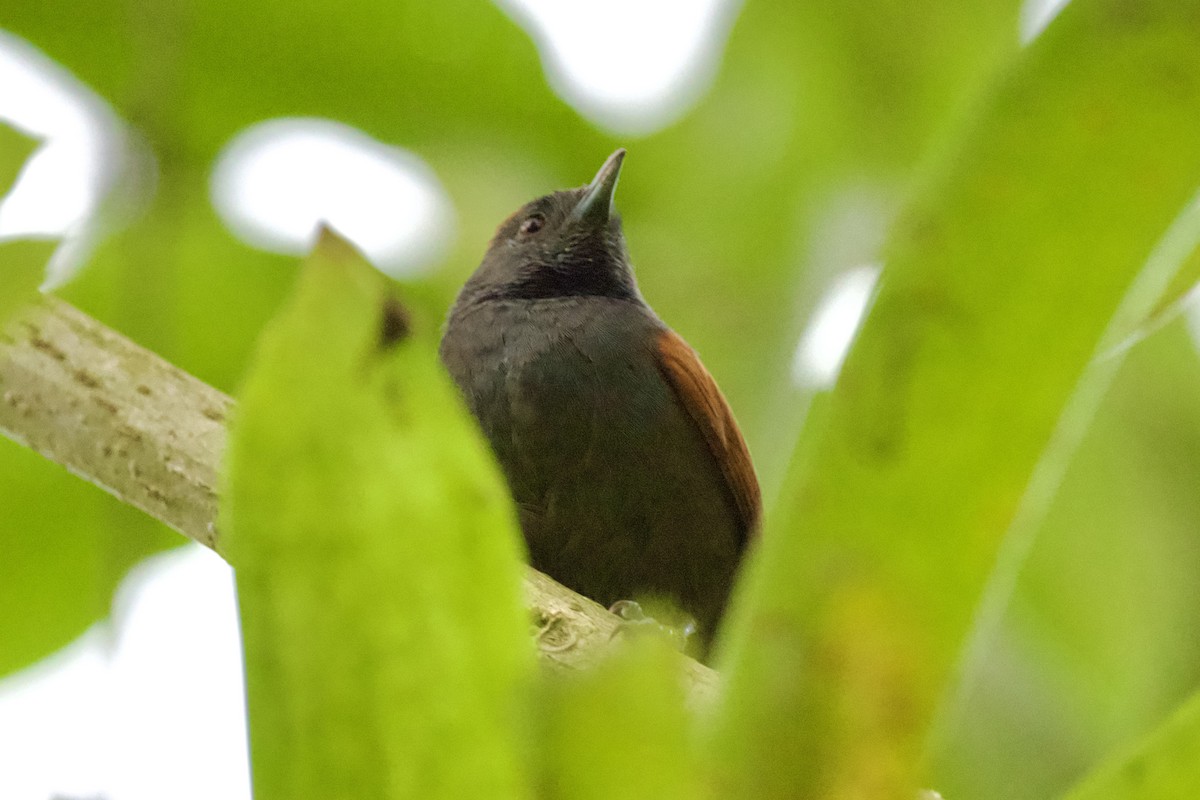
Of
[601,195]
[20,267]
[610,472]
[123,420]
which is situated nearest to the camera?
[20,267]

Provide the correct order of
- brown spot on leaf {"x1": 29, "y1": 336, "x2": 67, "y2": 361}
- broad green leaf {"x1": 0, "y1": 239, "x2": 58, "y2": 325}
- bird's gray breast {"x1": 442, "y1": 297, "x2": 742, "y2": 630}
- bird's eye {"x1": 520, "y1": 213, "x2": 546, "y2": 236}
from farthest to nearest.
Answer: bird's eye {"x1": 520, "y1": 213, "x2": 546, "y2": 236} < bird's gray breast {"x1": 442, "y1": 297, "x2": 742, "y2": 630} < brown spot on leaf {"x1": 29, "y1": 336, "x2": 67, "y2": 361} < broad green leaf {"x1": 0, "y1": 239, "x2": 58, "y2": 325}

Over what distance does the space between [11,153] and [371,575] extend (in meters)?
0.49

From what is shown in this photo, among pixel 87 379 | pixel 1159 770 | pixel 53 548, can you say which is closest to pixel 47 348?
pixel 87 379

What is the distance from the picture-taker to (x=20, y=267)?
0.87 meters

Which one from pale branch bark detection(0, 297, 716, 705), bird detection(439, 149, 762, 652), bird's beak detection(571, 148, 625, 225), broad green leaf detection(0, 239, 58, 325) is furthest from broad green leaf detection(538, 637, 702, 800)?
bird's beak detection(571, 148, 625, 225)

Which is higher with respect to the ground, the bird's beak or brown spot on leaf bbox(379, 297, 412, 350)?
the bird's beak

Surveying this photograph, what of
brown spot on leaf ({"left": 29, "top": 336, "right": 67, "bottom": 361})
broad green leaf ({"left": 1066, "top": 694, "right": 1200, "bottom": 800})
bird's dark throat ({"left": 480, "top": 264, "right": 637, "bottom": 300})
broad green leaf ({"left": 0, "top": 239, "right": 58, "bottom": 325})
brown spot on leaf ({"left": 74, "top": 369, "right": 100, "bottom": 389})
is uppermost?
bird's dark throat ({"left": 480, "top": 264, "right": 637, "bottom": 300})

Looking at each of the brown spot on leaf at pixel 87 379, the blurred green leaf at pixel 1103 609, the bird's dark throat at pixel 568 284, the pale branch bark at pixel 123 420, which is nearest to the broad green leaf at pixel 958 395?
the pale branch bark at pixel 123 420

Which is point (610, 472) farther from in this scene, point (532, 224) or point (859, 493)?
point (859, 493)

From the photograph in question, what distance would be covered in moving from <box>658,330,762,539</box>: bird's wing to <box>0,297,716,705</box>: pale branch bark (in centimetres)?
101

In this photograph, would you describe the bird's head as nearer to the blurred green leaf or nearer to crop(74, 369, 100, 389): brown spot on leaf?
the blurred green leaf

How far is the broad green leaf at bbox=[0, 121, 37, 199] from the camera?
873 mm

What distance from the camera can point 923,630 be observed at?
63 cm

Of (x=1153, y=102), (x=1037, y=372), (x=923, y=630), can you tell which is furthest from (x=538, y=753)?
(x=1153, y=102)
